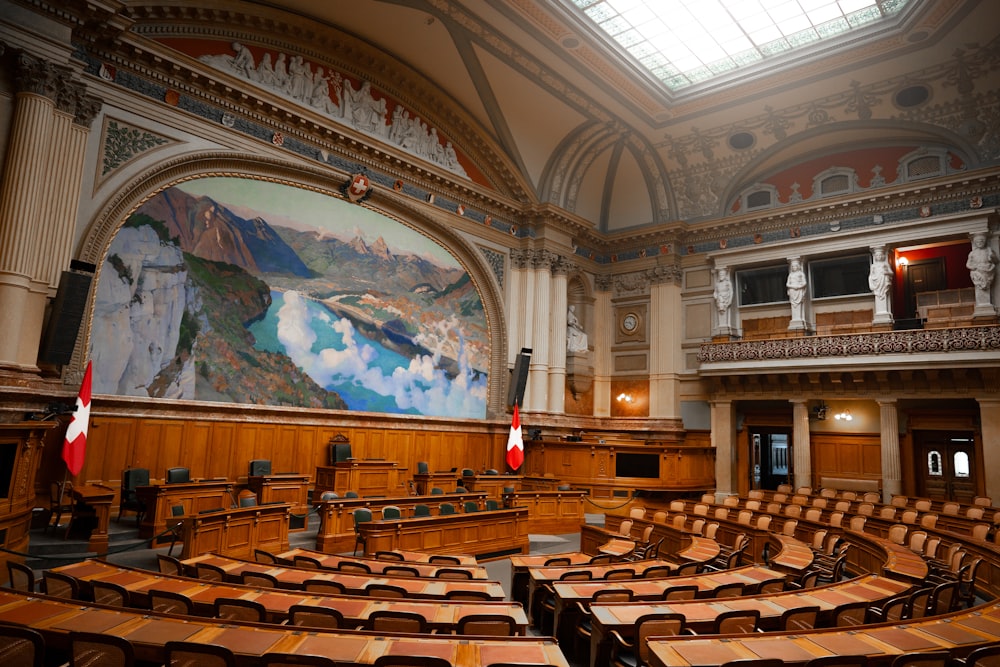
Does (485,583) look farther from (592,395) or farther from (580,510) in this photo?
(592,395)

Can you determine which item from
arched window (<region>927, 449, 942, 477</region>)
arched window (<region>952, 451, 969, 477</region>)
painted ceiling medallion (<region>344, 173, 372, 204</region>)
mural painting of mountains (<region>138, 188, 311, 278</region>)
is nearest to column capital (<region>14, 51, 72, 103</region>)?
mural painting of mountains (<region>138, 188, 311, 278</region>)

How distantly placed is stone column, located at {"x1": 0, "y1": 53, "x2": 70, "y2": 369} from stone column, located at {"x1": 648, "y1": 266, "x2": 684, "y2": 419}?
1697 centimetres

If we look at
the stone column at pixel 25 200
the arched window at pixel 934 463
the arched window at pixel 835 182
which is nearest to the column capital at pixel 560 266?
the arched window at pixel 835 182

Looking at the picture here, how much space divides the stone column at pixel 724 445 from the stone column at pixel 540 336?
5471mm

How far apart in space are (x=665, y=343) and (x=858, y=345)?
19.3 ft

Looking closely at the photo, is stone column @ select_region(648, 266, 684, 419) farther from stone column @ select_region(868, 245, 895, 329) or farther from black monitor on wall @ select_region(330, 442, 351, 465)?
black monitor on wall @ select_region(330, 442, 351, 465)

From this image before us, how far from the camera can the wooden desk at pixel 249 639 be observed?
3.55 meters

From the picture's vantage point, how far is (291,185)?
14.8 m

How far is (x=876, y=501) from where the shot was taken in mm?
15227

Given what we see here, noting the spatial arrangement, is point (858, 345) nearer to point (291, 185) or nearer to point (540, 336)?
point (540, 336)

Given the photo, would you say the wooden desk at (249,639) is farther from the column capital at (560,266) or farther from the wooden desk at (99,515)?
the column capital at (560,266)

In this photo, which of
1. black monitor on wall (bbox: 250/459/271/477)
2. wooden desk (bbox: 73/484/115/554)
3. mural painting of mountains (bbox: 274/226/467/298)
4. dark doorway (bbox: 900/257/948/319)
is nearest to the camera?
wooden desk (bbox: 73/484/115/554)

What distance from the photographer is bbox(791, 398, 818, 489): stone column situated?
18047 mm

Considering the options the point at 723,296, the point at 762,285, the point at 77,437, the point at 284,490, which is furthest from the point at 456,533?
the point at 762,285
